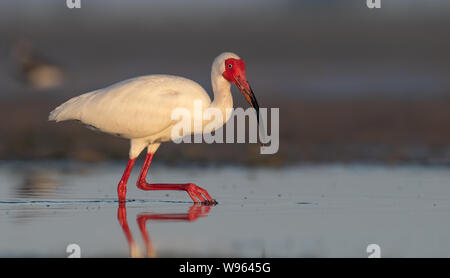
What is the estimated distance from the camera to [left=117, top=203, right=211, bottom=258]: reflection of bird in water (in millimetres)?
7887

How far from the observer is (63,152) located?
647 inches

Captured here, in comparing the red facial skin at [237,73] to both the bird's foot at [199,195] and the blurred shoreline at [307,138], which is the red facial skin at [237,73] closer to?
the bird's foot at [199,195]

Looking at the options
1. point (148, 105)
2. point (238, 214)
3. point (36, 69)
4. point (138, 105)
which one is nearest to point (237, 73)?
point (148, 105)

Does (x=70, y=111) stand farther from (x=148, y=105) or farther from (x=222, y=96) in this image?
(x=222, y=96)

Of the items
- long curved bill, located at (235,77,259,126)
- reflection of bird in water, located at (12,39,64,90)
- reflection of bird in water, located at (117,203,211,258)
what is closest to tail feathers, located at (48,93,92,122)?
reflection of bird in water, located at (117,203,211,258)

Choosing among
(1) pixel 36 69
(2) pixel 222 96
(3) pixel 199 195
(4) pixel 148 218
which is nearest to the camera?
(4) pixel 148 218

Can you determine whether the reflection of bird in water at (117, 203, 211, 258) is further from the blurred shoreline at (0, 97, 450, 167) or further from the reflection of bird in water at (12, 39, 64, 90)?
the reflection of bird in water at (12, 39, 64, 90)

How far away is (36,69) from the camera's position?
25.4 m

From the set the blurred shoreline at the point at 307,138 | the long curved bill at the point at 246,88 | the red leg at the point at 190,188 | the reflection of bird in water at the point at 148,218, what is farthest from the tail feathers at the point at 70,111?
the blurred shoreline at the point at 307,138

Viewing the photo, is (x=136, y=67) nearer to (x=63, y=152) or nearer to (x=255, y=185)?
(x=63, y=152)

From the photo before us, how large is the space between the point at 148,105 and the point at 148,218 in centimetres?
195

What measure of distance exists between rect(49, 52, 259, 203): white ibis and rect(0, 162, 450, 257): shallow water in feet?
2.37

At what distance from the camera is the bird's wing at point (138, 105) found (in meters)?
11.0
